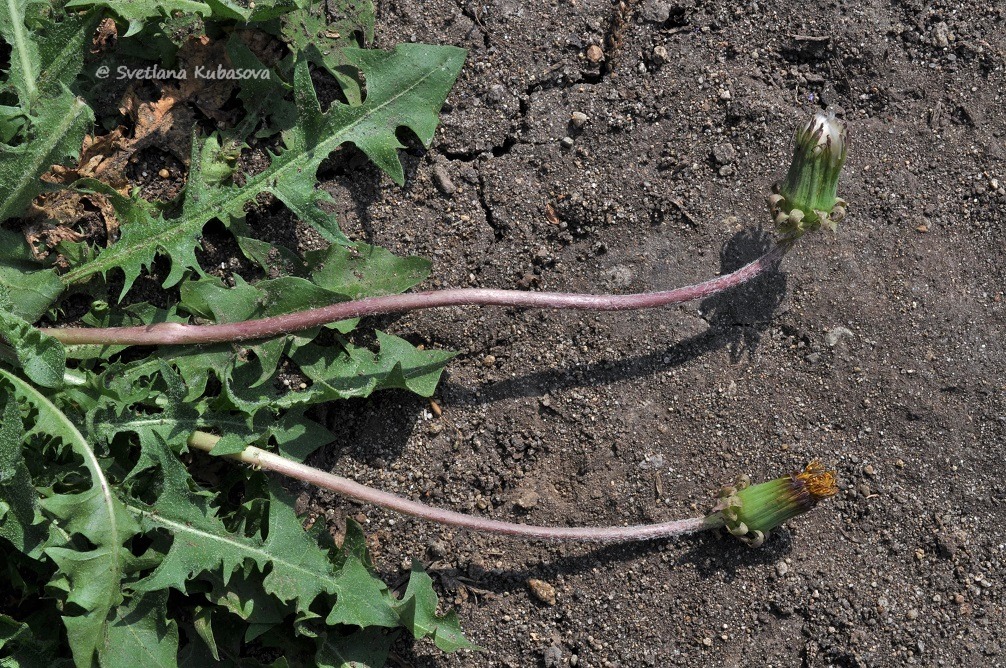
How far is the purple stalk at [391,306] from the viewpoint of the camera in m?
3.06

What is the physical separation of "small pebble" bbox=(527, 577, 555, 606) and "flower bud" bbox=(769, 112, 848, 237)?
1625mm

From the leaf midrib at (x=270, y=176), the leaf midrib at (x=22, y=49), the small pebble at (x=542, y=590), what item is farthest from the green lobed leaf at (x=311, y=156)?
the small pebble at (x=542, y=590)

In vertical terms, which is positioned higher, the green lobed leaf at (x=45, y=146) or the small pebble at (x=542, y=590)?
the green lobed leaf at (x=45, y=146)

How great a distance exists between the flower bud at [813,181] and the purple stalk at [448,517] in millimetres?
1145

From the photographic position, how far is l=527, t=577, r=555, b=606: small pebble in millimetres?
3248

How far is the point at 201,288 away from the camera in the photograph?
10.2 feet

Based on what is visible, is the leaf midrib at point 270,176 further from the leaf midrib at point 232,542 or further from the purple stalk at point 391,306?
the leaf midrib at point 232,542

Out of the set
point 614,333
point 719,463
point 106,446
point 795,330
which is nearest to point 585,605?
point 719,463

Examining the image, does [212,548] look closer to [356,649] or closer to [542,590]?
Answer: [356,649]

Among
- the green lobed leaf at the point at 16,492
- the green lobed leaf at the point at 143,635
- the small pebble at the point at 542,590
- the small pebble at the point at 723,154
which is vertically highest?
the small pebble at the point at 723,154

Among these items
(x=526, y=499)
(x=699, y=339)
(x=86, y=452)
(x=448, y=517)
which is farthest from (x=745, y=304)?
(x=86, y=452)

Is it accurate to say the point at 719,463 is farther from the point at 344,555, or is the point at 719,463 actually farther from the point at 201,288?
the point at 201,288

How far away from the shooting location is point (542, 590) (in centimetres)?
325

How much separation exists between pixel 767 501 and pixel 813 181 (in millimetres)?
1179
